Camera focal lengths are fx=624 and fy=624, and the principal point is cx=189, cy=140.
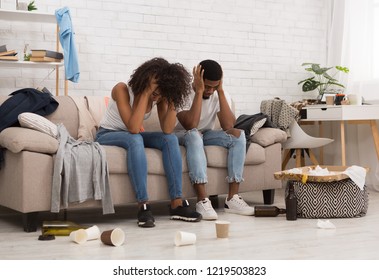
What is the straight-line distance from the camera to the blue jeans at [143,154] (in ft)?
11.6

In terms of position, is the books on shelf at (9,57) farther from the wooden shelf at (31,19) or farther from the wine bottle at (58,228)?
the wine bottle at (58,228)

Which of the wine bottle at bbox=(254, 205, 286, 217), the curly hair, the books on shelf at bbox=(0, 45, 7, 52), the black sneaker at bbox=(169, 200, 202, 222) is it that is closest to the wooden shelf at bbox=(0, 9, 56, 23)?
the books on shelf at bbox=(0, 45, 7, 52)

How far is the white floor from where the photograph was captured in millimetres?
2713

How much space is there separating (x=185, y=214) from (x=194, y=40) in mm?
2419

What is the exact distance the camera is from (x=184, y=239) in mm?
2863

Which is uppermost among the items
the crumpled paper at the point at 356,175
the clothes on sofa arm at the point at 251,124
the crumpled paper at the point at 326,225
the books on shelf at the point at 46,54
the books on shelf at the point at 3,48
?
the books on shelf at the point at 3,48

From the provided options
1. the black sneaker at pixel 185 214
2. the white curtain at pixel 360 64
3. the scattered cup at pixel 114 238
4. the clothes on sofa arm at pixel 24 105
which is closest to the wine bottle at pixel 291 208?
the black sneaker at pixel 185 214

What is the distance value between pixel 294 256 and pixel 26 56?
3013 millimetres

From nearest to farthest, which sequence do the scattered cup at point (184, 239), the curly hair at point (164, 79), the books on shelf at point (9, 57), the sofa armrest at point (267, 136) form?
the scattered cup at point (184, 239) → the curly hair at point (164, 79) → the sofa armrest at point (267, 136) → the books on shelf at point (9, 57)

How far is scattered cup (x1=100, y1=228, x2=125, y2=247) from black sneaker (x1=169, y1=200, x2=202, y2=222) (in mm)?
762

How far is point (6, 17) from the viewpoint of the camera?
4.85m

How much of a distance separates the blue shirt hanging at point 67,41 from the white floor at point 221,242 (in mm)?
1379
